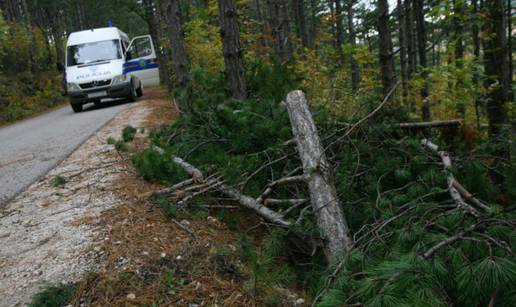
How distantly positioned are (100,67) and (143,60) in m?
2.04

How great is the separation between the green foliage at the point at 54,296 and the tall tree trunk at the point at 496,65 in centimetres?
568

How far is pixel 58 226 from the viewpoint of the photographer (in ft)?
12.8

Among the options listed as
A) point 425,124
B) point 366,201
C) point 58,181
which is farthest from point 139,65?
point 366,201

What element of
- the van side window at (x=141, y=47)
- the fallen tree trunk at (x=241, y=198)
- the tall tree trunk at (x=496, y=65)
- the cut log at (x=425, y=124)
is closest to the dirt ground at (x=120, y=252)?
the fallen tree trunk at (x=241, y=198)

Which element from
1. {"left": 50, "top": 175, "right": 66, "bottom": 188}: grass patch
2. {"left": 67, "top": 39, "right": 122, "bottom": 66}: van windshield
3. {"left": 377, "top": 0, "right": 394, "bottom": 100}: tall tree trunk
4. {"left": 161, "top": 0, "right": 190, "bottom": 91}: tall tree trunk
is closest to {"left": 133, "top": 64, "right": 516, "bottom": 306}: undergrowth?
{"left": 50, "top": 175, "right": 66, "bottom": 188}: grass patch

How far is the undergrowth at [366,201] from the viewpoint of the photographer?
6.61 feet

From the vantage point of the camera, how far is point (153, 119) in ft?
31.2

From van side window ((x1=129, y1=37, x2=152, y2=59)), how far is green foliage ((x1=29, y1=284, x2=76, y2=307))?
14.0 metres

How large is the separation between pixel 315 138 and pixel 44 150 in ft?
18.9

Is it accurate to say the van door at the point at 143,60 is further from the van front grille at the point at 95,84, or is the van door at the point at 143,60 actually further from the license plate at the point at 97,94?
the license plate at the point at 97,94

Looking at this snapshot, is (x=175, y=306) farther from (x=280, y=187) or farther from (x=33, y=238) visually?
(x=280, y=187)

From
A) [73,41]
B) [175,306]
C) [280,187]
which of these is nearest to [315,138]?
[280,187]

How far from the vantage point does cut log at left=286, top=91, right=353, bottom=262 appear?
3361 mm

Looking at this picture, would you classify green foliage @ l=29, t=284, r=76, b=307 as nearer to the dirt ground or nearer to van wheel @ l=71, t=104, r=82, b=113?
the dirt ground
